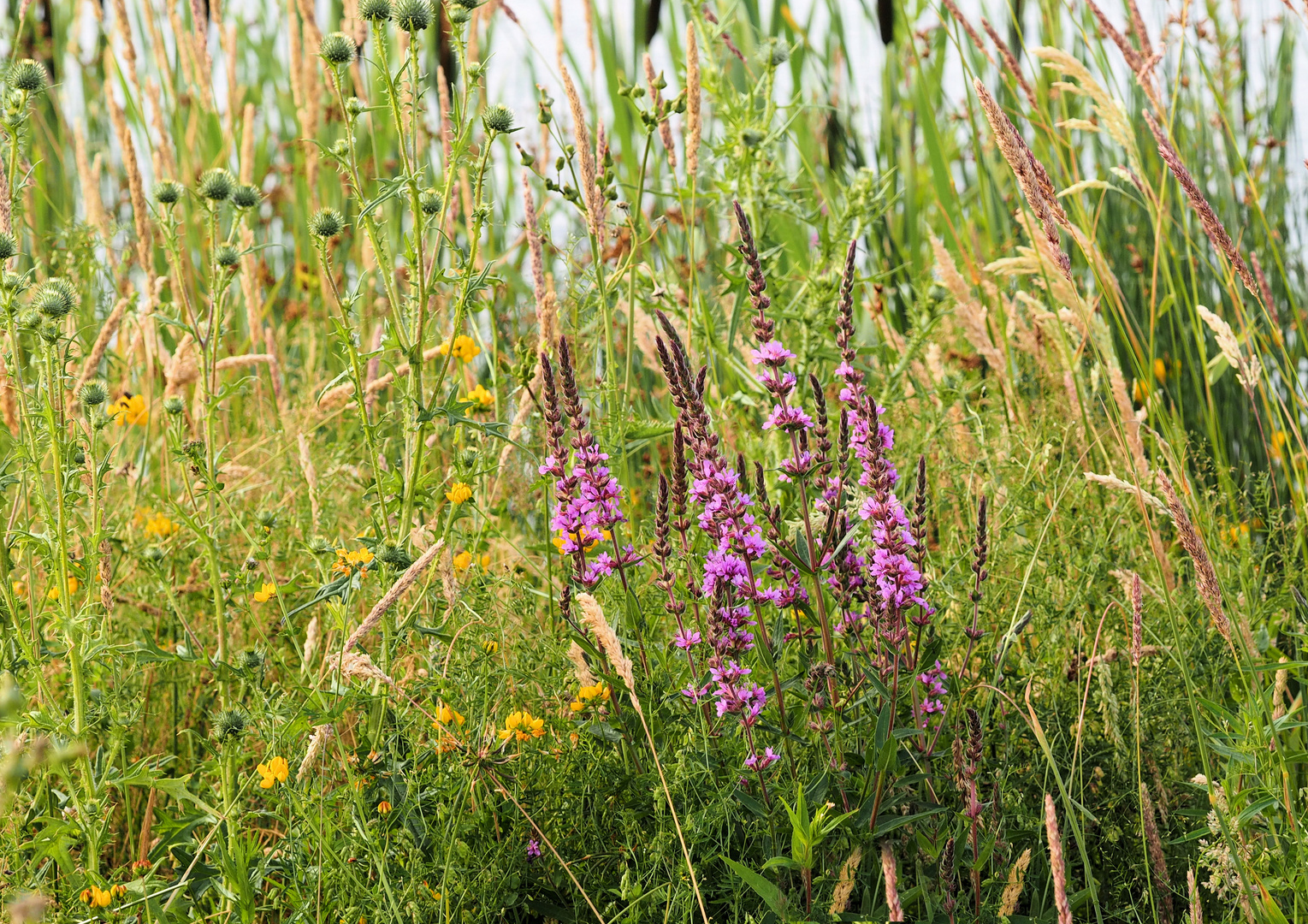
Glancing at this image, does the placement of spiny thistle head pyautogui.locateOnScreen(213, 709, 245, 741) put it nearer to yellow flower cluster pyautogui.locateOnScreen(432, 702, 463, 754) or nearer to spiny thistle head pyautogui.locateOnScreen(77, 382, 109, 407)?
yellow flower cluster pyautogui.locateOnScreen(432, 702, 463, 754)

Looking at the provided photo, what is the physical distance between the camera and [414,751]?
1652mm

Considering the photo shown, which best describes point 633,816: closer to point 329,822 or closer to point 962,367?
point 329,822

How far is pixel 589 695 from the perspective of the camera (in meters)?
1.67

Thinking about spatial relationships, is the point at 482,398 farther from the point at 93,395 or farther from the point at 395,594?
the point at 395,594

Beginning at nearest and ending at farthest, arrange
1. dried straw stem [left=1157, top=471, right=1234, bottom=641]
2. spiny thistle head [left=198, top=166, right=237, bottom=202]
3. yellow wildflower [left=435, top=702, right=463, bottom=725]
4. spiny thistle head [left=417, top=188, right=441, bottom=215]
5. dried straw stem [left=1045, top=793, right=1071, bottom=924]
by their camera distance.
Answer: dried straw stem [left=1045, top=793, right=1071, bottom=924] < dried straw stem [left=1157, top=471, right=1234, bottom=641] < yellow wildflower [left=435, top=702, right=463, bottom=725] < spiny thistle head [left=417, top=188, right=441, bottom=215] < spiny thistle head [left=198, top=166, right=237, bottom=202]

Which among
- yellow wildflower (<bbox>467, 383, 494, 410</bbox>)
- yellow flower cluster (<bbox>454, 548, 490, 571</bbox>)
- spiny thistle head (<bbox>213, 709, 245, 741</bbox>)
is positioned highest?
yellow wildflower (<bbox>467, 383, 494, 410</bbox>)

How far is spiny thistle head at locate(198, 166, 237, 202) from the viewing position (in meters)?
1.93

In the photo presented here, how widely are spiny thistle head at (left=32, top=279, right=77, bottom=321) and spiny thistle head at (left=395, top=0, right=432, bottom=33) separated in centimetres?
61

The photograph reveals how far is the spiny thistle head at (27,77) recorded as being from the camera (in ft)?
5.81

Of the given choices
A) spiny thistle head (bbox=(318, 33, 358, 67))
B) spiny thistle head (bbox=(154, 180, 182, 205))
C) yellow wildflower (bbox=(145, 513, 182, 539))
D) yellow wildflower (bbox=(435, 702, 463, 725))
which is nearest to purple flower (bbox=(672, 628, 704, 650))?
yellow wildflower (bbox=(435, 702, 463, 725))

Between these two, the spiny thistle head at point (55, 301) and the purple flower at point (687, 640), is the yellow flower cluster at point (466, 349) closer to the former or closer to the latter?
the spiny thistle head at point (55, 301)

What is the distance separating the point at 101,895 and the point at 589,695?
67 centimetres

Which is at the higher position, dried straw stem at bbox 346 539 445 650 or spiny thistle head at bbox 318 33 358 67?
spiny thistle head at bbox 318 33 358 67

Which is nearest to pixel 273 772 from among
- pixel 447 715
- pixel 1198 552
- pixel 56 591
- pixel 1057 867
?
pixel 447 715
